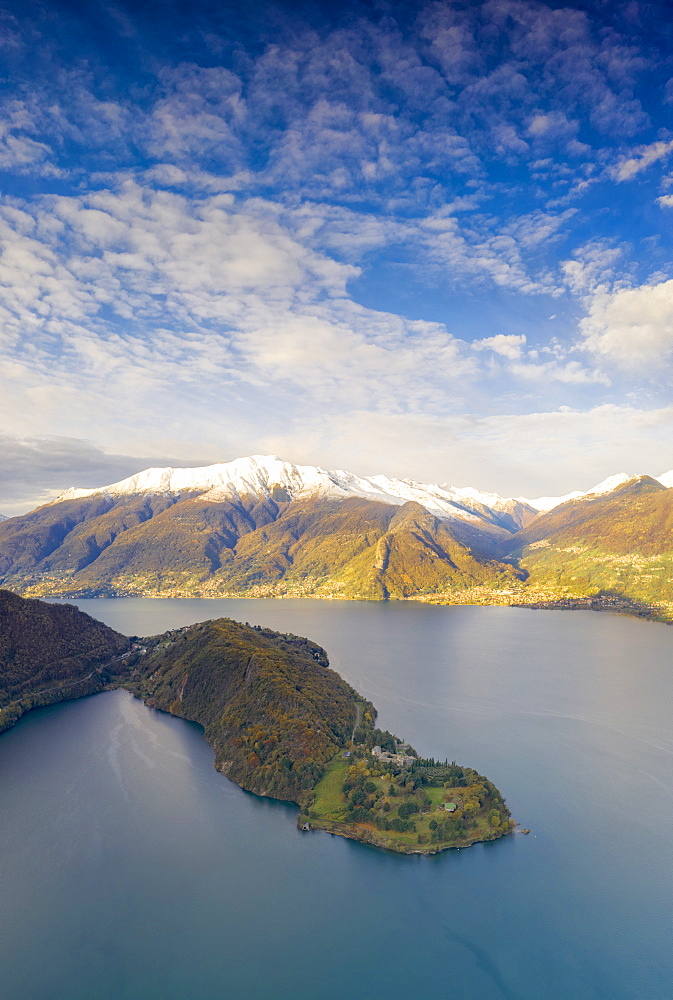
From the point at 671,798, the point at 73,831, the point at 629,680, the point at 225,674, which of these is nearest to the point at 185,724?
the point at 225,674

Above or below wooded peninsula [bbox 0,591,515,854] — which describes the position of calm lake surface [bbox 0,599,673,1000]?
below

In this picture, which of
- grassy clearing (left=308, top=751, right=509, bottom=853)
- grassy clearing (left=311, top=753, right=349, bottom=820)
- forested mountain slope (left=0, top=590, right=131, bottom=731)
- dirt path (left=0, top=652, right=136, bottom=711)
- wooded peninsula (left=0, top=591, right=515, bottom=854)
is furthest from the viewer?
forested mountain slope (left=0, top=590, right=131, bottom=731)

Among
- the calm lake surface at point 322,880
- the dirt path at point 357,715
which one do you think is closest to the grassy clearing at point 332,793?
the calm lake surface at point 322,880

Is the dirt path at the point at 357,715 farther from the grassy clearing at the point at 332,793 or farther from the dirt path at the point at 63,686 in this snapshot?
the dirt path at the point at 63,686

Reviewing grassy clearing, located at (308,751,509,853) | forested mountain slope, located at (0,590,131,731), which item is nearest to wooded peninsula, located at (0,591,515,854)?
grassy clearing, located at (308,751,509,853)

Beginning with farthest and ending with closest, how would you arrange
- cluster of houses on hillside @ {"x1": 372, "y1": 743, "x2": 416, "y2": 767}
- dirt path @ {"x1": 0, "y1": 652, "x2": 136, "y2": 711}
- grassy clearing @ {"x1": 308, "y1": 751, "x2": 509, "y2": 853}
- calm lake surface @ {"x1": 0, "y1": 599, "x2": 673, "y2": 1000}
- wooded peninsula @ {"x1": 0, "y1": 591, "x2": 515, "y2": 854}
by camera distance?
dirt path @ {"x1": 0, "y1": 652, "x2": 136, "y2": 711}
cluster of houses on hillside @ {"x1": 372, "y1": 743, "x2": 416, "y2": 767}
wooded peninsula @ {"x1": 0, "y1": 591, "x2": 515, "y2": 854}
grassy clearing @ {"x1": 308, "y1": 751, "x2": 509, "y2": 853}
calm lake surface @ {"x1": 0, "y1": 599, "x2": 673, "y2": 1000}

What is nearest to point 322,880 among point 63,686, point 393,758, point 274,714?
point 393,758

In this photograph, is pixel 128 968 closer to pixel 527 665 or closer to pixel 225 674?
pixel 225 674

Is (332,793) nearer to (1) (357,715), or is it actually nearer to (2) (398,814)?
(2) (398,814)

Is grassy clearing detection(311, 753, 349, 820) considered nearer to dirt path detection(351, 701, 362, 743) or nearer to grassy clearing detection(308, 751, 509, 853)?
grassy clearing detection(308, 751, 509, 853)

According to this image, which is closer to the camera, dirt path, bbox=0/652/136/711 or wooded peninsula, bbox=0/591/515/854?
wooded peninsula, bbox=0/591/515/854
